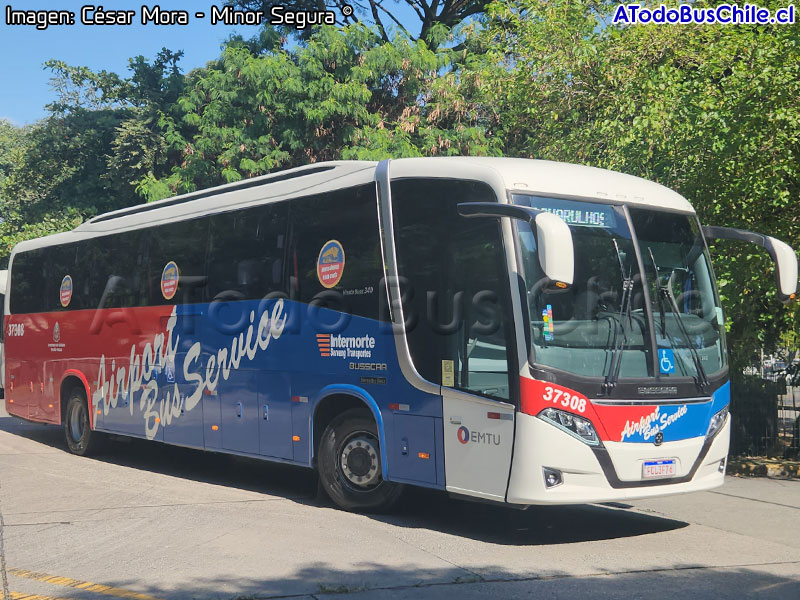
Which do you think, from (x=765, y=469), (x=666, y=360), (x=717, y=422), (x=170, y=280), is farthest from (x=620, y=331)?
(x=170, y=280)

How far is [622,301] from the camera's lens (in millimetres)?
8508

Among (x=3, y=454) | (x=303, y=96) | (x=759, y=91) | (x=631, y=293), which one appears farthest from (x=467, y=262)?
(x=303, y=96)

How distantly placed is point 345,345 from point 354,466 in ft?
3.93

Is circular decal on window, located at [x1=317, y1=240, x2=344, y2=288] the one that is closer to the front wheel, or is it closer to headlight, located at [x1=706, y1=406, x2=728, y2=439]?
the front wheel

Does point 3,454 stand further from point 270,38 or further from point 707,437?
point 270,38

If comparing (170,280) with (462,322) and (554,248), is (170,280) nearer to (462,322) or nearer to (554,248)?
(462,322)

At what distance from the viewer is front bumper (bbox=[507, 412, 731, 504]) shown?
26.4 ft

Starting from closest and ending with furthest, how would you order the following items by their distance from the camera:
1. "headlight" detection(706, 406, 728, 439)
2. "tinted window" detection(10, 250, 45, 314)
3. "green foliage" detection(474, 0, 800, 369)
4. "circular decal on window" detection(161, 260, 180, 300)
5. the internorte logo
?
1. "headlight" detection(706, 406, 728, 439)
2. the internorte logo
3. "green foliage" detection(474, 0, 800, 369)
4. "circular decal on window" detection(161, 260, 180, 300)
5. "tinted window" detection(10, 250, 45, 314)

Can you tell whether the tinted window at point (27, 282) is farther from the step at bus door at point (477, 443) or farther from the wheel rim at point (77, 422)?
the step at bus door at point (477, 443)

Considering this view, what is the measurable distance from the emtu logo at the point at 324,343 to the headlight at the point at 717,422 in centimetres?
372

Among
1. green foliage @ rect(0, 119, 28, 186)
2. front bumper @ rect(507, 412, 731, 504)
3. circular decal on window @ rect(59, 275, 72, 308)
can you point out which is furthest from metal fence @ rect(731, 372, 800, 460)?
green foliage @ rect(0, 119, 28, 186)

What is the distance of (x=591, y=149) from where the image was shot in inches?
683

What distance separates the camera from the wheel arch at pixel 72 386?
14.7 m

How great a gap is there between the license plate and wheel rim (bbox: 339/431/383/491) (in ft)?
8.45
